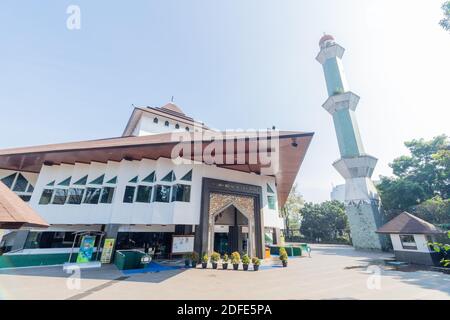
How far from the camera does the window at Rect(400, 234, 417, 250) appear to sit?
13.6 m

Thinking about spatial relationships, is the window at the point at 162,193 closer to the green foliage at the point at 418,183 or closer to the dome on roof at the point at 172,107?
the dome on roof at the point at 172,107

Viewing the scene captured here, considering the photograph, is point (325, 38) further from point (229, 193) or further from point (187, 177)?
point (187, 177)

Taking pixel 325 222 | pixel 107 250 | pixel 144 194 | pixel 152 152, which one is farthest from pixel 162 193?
pixel 325 222

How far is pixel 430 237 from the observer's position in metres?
13.6

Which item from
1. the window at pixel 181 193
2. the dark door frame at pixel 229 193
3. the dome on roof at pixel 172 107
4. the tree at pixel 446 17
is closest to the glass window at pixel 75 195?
the window at pixel 181 193

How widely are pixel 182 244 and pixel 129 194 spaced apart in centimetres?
492

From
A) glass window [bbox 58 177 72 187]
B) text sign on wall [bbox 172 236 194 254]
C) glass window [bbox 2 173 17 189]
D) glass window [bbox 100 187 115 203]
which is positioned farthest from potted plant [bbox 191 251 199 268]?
glass window [bbox 2 173 17 189]

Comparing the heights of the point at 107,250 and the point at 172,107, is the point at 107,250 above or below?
below

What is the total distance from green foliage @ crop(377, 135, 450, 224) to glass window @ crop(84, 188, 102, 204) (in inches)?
1177

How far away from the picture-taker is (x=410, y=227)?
13750 mm

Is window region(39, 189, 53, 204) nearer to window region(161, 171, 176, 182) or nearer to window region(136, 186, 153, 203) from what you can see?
window region(136, 186, 153, 203)

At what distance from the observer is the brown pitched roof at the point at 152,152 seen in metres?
11.0

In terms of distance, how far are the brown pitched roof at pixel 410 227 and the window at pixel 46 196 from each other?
80.9 ft
